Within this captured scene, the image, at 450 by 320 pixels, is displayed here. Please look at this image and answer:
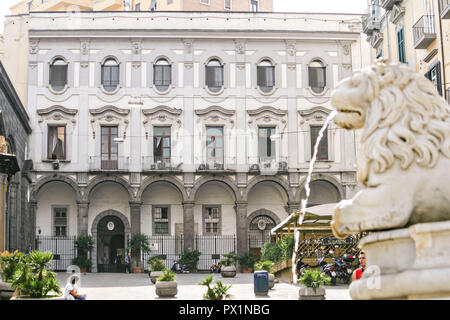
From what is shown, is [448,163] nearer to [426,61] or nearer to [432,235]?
[432,235]

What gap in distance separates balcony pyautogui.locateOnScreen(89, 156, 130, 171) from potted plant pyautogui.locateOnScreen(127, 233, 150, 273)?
373 centimetres

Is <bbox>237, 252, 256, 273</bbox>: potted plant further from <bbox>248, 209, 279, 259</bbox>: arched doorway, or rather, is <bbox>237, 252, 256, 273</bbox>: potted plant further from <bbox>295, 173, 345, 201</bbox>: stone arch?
<bbox>295, 173, 345, 201</bbox>: stone arch

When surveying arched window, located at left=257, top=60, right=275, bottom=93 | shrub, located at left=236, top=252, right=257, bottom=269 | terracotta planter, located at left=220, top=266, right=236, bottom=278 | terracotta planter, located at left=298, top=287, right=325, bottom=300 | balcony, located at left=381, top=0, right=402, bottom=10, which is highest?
→ arched window, located at left=257, top=60, right=275, bottom=93

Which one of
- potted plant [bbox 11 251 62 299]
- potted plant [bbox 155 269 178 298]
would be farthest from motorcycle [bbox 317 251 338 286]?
potted plant [bbox 11 251 62 299]

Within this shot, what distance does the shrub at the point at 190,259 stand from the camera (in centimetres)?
3588

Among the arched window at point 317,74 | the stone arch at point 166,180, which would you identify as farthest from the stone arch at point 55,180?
the arched window at point 317,74

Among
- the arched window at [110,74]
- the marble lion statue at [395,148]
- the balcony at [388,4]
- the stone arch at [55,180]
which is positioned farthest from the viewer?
the arched window at [110,74]

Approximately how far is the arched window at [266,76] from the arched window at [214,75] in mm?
2078

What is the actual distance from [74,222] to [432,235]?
118 feet

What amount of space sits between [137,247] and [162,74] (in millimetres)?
9535

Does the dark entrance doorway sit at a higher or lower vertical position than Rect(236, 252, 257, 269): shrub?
higher

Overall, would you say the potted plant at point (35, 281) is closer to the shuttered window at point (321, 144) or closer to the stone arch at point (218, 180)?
the stone arch at point (218, 180)

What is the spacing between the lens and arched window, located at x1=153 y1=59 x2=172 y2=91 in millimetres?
38969

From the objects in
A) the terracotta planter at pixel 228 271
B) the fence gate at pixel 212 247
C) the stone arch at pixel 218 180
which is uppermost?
the stone arch at pixel 218 180
